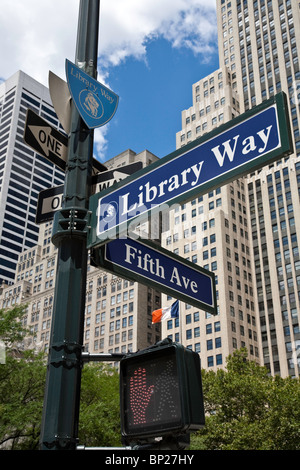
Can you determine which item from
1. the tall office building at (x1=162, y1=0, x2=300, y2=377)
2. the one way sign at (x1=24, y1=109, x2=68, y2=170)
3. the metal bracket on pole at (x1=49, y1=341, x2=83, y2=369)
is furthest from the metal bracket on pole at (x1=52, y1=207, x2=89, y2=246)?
the tall office building at (x1=162, y1=0, x2=300, y2=377)

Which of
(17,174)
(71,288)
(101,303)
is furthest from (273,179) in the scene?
(71,288)

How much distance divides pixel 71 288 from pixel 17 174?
530 feet

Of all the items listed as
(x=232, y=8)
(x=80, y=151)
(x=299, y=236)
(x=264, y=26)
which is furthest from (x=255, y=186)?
(x=80, y=151)

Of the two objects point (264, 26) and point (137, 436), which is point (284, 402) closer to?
point (137, 436)

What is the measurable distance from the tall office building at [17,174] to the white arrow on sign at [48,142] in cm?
14264

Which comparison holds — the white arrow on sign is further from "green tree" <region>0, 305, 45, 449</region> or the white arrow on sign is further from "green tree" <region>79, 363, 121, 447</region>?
"green tree" <region>79, 363, 121, 447</region>

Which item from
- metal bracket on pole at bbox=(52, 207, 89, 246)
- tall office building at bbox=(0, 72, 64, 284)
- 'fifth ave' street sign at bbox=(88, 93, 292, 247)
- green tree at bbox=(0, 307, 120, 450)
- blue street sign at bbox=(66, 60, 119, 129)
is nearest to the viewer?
'fifth ave' street sign at bbox=(88, 93, 292, 247)

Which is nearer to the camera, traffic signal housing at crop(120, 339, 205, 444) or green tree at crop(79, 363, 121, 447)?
traffic signal housing at crop(120, 339, 205, 444)

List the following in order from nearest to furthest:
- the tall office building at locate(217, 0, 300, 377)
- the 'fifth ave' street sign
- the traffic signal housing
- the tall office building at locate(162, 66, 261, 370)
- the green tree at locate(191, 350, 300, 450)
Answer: the traffic signal housing, the 'fifth ave' street sign, the green tree at locate(191, 350, 300, 450), the tall office building at locate(162, 66, 261, 370), the tall office building at locate(217, 0, 300, 377)

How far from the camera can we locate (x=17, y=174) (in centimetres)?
15975

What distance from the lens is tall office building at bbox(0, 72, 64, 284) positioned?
150m

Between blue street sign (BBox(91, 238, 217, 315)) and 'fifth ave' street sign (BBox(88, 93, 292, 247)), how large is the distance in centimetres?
27

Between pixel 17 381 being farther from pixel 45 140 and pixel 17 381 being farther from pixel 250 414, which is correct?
pixel 45 140

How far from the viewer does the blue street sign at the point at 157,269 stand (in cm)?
468
